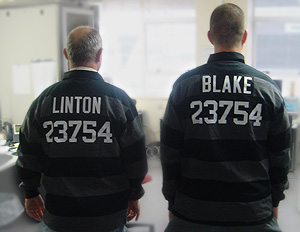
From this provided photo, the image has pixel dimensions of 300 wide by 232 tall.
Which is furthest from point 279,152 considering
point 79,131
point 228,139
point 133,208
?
point 79,131

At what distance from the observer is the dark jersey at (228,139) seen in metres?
1.11

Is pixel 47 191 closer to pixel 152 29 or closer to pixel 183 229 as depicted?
pixel 183 229

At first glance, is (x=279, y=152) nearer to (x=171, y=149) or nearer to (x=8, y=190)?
(x=171, y=149)

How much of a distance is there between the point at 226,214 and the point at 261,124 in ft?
1.09

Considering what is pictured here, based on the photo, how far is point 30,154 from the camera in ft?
4.21

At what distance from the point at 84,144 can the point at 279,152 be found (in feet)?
2.33

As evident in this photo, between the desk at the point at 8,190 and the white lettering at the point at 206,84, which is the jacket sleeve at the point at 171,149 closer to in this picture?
the white lettering at the point at 206,84

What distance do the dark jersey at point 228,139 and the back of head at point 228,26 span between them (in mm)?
52

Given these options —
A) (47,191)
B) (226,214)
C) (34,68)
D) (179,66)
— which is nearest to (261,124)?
(226,214)

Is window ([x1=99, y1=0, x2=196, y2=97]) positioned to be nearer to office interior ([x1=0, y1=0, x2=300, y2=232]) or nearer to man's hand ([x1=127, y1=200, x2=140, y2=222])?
office interior ([x1=0, y1=0, x2=300, y2=232])

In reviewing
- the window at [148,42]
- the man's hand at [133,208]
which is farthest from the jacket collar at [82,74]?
the window at [148,42]

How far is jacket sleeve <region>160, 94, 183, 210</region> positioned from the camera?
3.94ft

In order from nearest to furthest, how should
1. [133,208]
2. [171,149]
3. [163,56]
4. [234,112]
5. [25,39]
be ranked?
[234,112] → [171,149] → [133,208] → [25,39] → [163,56]

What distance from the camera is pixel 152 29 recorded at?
187 inches
